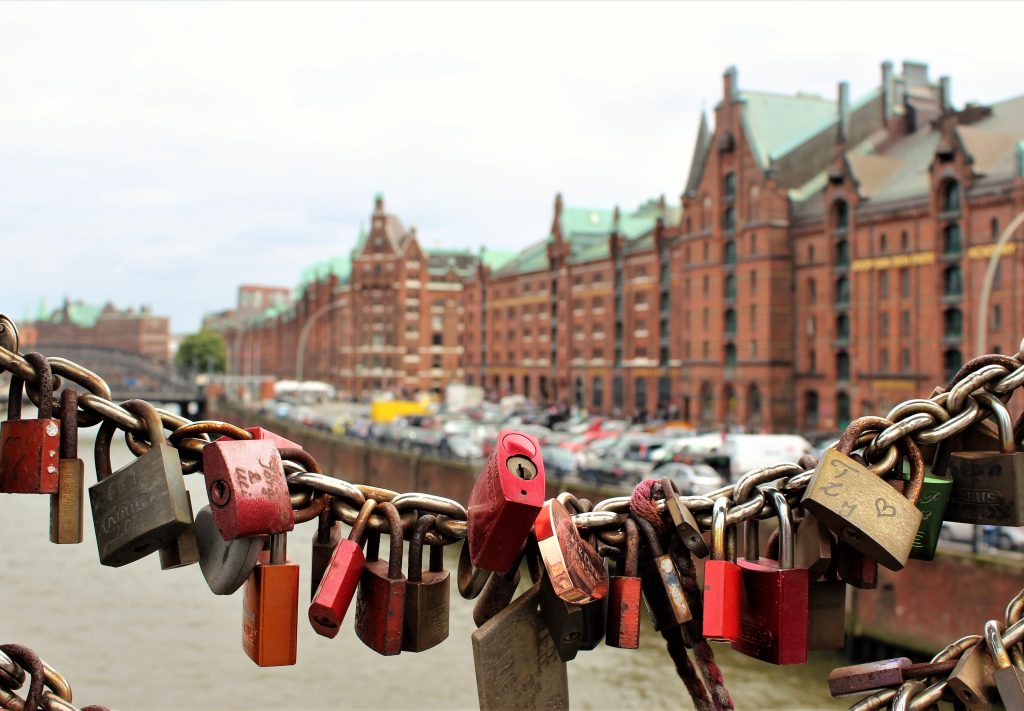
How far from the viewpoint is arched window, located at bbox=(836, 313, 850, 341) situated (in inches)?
2475

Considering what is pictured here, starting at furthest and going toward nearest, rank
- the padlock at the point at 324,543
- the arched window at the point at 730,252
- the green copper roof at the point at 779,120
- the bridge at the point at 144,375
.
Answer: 1. the bridge at the point at 144,375
2. the green copper roof at the point at 779,120
3. the arched window at the point at 730,252
4. the padlock at the point at 324,543

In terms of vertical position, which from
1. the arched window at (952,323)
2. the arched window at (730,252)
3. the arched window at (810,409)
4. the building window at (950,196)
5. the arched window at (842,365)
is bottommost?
the arched window at (810,409)

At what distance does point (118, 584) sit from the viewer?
30438 mm

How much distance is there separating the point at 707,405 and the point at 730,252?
35.4 ft

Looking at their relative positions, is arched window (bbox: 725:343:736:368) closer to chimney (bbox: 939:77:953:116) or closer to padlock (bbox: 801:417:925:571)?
chimney (bbox: 939:77:953:116)

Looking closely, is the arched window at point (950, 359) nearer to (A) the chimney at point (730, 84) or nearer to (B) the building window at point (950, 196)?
(B) the building window at point (950, 196)

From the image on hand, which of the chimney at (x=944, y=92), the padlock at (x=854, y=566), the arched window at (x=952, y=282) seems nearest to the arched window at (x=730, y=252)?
the chimney at (x=944, y=92)

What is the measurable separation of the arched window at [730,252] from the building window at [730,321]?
3.21m

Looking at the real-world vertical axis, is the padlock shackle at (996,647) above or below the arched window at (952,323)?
below

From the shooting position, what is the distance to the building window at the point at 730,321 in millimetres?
70500

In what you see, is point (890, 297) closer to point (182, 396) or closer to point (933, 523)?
point (933, 523)

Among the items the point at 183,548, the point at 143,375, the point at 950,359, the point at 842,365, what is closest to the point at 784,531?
the point at 183,548

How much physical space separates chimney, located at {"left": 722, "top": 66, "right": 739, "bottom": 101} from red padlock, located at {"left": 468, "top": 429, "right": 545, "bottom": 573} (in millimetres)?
73056

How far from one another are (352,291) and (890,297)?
8458 centimetres
